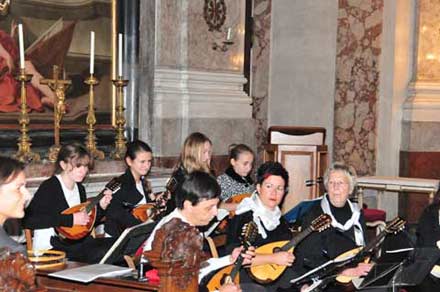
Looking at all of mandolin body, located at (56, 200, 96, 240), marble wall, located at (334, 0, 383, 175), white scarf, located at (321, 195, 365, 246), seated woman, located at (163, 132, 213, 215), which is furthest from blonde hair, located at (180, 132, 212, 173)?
marble wall, located at (334, 0, 383, 175)

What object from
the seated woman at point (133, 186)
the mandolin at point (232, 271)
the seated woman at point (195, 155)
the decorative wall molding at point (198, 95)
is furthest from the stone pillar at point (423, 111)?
the mandolin at point (232, 271)

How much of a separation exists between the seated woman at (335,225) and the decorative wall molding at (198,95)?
9.90 ft

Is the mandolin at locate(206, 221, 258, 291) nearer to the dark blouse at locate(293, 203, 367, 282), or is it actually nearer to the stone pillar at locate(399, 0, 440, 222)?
the dark blouse at locate(293, 203, 367, 282)

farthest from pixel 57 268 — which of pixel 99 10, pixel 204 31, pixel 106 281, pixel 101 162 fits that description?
pixel 204 31

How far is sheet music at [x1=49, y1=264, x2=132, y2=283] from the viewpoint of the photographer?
3.97 m

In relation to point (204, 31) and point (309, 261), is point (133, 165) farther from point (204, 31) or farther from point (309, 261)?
point (204, 31)

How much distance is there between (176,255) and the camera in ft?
12.0

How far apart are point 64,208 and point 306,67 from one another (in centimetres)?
608

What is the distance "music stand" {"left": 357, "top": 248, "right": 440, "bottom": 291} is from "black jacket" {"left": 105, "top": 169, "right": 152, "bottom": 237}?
213cm

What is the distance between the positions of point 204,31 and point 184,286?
5.63 metres

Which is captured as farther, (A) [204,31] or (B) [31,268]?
(A) [204,31]

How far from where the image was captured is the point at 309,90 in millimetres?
11266

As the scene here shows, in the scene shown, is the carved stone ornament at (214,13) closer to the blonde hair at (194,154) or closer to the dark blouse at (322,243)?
the blonde hair at (194,154)

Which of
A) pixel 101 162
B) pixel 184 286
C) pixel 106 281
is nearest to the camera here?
pixel 184 286
